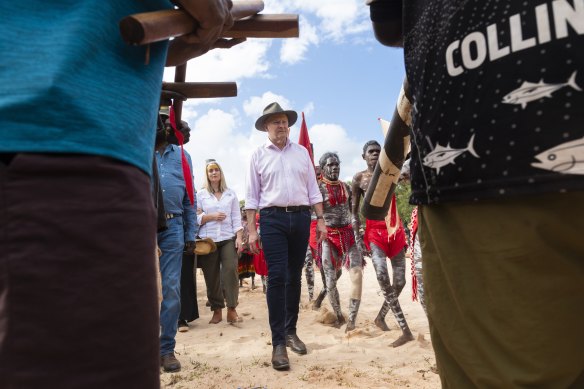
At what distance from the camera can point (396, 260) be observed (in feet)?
18.4

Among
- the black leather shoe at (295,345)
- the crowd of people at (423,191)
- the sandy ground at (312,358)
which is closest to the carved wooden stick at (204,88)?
the crowd of people at (423,191)

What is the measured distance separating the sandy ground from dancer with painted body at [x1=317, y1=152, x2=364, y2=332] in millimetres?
511

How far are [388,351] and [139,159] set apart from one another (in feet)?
13.1

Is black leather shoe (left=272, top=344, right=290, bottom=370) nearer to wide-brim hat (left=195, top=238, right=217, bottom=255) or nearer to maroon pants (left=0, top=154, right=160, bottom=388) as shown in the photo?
wide-brim hat (left=195, top=238, right=217, bottom=255)

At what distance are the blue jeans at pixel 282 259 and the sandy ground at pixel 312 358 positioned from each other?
0.40 meters

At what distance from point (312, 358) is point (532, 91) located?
3.87 m

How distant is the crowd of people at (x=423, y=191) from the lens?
84 centimetres

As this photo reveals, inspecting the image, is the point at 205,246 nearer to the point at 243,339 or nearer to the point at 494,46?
the point at 243,339

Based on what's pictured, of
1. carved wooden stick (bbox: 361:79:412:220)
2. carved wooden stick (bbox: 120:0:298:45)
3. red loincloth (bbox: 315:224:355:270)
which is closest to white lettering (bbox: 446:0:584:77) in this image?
carved wooden stick (bbox: 361:79:412:220)

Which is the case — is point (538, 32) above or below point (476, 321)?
above

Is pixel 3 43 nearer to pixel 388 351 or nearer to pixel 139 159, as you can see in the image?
pixel 139 159

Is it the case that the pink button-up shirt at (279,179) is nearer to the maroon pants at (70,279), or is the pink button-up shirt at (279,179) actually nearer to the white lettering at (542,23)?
the maroon pants at (70,279)

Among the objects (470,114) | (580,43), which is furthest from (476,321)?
(580,43)

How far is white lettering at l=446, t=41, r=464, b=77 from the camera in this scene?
100 cm
